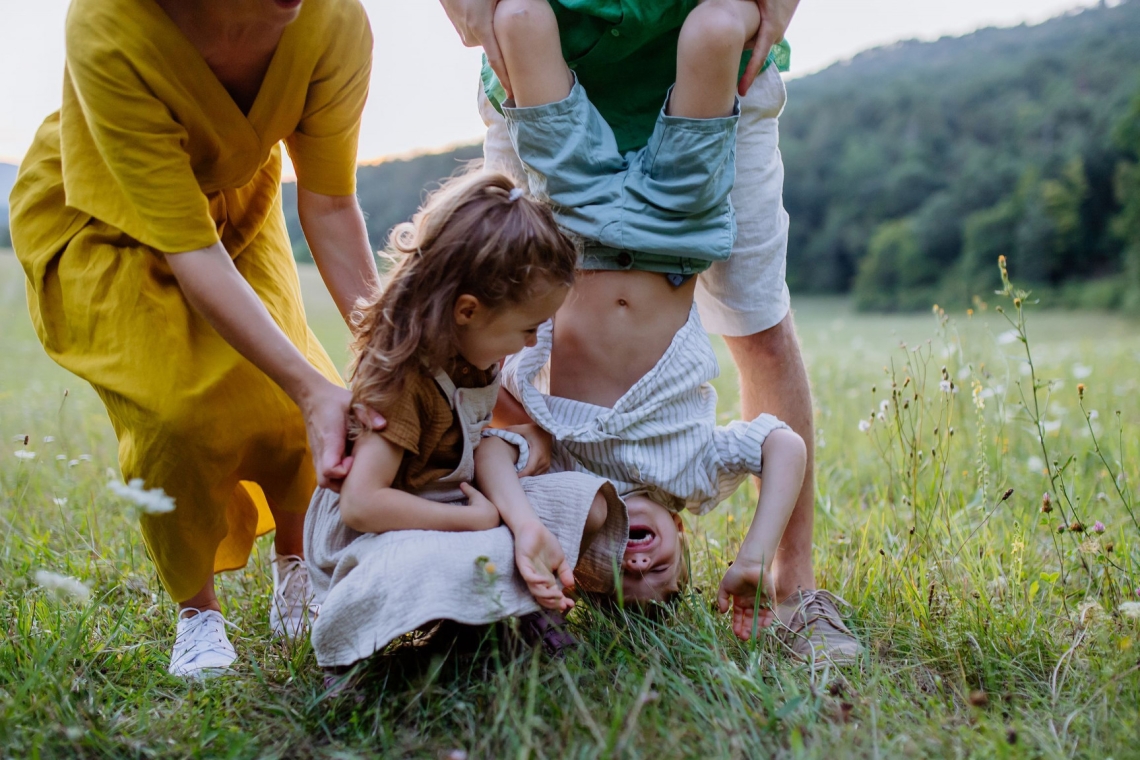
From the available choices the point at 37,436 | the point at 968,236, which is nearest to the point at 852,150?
the point at 968,236

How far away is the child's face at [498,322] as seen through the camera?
1.79 meters

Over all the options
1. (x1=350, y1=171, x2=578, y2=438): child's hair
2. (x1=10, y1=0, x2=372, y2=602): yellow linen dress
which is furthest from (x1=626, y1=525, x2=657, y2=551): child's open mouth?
(x1=10, y1=0, x2=372, y2=602): yellow linen dress

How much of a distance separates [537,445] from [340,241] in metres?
0.78

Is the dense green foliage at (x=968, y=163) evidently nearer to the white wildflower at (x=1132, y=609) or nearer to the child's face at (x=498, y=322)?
the white wildflower at (x=1132, y=609)

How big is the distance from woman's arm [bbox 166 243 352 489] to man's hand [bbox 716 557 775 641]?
0.80m

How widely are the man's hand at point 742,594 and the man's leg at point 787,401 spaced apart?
1.12 feet

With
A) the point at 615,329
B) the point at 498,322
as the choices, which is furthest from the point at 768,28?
the point at 498,322

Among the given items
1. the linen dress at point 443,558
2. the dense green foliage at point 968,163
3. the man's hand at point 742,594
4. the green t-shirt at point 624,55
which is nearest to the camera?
the linen dress at point 443,558

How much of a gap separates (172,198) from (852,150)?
159 feet

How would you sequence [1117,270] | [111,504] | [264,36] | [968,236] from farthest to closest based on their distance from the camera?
[968,236] → [1117,270] → [111,504] → [264,36]

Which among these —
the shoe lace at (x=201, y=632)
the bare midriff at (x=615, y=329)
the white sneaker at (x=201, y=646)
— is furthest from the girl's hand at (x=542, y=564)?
the shoe lace at (x=201, y=632)

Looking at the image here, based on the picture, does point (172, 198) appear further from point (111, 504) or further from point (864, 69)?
point (864, 69)

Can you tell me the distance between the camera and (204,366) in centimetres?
205

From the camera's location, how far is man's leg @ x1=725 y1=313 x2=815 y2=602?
7.61 feet
